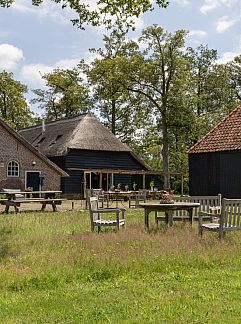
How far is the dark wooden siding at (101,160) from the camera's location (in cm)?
3703

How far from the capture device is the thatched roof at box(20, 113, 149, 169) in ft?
122

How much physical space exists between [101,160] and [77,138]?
285cm

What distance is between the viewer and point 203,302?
5.05 metres

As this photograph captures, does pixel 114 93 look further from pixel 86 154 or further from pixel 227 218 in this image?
pixel 227 218

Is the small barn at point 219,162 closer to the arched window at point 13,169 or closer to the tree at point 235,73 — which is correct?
the arched window at point 13,169

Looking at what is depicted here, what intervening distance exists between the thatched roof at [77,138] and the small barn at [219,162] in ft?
47.1

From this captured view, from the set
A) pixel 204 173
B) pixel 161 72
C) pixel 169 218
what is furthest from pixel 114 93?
pixel 169 218

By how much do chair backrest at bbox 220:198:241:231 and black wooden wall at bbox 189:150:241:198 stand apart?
42.4 feet

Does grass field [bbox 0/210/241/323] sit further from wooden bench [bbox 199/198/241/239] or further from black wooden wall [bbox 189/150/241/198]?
black wooden wall [bbox 189/150/241/198]

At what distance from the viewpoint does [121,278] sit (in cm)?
620

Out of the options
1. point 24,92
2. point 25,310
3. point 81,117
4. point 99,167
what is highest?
point 24,92

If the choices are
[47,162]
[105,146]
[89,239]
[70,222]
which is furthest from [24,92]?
[89,239]

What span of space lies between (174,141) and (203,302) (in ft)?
121

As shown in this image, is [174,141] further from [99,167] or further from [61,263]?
[61,263]
